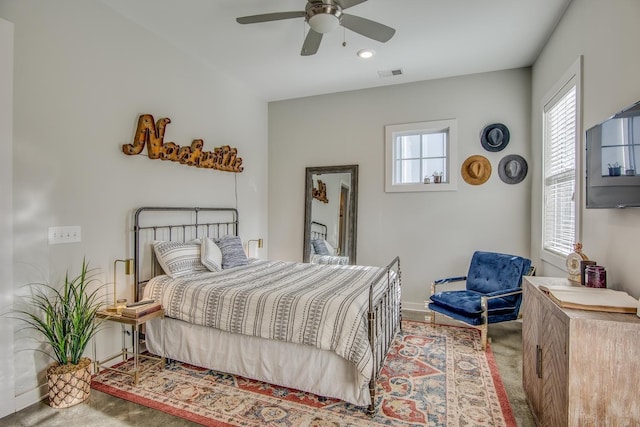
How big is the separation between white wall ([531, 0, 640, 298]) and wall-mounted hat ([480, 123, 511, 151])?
3.44 feet

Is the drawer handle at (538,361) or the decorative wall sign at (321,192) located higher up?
the decorative wall sign at (321,192)

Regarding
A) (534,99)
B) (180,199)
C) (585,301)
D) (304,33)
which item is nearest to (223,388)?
(180,199)

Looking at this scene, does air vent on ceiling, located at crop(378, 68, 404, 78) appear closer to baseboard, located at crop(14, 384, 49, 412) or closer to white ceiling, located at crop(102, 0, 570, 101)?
white ceiling, located at crop(102, 0, 570, 101)

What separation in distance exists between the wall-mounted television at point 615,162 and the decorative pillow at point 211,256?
306cm

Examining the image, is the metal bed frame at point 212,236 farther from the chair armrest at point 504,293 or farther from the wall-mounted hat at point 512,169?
the wall-mounted hat at point 512,169

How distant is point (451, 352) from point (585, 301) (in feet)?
5.63

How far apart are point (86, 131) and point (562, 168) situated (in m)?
4.12

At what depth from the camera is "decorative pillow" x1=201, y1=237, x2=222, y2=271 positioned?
322 centimetres

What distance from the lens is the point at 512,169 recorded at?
391 cm

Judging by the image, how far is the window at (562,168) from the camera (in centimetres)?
264

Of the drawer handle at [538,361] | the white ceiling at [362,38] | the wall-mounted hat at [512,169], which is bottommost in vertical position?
the drawer handle at [538,361]

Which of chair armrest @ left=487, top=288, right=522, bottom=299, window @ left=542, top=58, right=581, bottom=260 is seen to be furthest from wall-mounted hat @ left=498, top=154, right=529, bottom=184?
chair armrest @ left=487, top=288, right=522, bottom=299

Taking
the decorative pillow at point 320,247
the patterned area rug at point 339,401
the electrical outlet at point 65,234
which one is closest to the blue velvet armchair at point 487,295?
the patterned area rug at point 339,401

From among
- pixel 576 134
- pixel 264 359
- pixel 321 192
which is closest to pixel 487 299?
pixel 576 134
